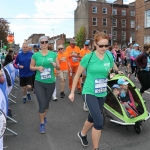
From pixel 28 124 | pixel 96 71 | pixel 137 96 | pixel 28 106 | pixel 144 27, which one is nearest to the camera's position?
pixel 96 71

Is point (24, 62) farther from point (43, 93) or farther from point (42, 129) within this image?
point (42, 129)

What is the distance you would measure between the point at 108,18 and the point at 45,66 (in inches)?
1909

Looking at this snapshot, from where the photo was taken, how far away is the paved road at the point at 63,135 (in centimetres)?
404

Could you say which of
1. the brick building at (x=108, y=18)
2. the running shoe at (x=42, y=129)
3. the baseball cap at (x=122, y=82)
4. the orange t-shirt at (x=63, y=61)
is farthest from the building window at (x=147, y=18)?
the running shoe at (x=42, y=129)

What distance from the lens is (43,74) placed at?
4.55 metres

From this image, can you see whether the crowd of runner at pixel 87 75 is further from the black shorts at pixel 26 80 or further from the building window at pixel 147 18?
the building window at pixel 147 18

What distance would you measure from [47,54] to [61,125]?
165 cm

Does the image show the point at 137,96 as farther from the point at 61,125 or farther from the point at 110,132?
the point at 61,125

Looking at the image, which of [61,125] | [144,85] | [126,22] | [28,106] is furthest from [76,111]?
[126,22]

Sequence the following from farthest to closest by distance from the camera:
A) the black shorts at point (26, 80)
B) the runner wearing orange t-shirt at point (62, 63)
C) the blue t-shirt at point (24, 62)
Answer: the runner wearing orange t-shirt at point (62, 63), the black shorts at point (26, 80), the blue t-shirt at point (24, 62)

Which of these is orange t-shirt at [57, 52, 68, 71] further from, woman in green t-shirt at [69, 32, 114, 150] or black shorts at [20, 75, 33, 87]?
woman in green t-shirt at [69, 32, 114, 150]

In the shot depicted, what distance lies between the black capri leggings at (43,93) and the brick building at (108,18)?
4393 cm

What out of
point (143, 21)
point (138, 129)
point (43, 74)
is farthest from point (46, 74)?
point (143, 21)

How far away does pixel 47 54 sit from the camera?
465 centimetres
